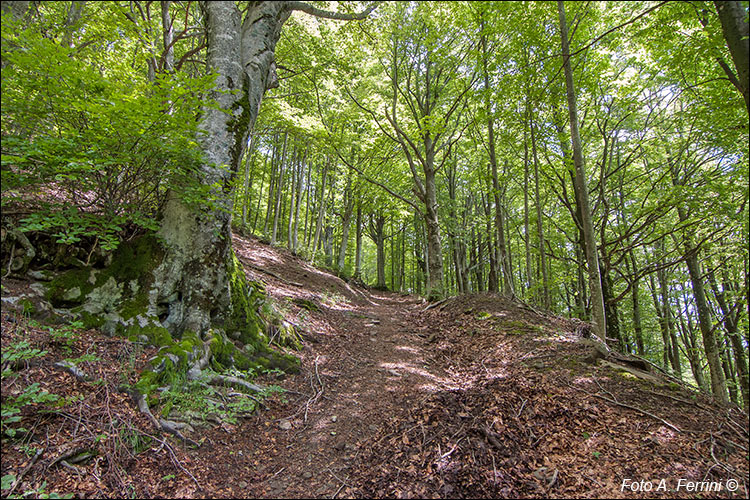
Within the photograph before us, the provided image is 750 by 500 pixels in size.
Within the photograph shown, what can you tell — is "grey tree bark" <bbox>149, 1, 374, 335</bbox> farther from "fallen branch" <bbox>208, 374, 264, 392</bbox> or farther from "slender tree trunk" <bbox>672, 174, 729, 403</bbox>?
"slender tree trunk" <bbox>672, 174, 729, 403</bbox>

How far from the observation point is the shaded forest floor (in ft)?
7.75

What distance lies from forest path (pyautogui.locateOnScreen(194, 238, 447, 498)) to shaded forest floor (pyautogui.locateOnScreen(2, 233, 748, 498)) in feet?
0.06

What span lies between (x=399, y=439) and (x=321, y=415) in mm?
1129

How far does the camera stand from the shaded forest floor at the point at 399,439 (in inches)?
93.0

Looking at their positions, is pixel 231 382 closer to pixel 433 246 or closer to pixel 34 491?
pixel 34 491

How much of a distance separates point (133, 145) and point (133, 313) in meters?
1.99

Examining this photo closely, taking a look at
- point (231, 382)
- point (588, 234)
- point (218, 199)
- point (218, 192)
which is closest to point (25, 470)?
point (231, 382)

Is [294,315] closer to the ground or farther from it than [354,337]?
farther from it

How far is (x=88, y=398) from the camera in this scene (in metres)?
2.69

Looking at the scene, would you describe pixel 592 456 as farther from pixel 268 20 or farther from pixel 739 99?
pixel 268 20

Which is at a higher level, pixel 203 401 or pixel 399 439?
pixel 203 401

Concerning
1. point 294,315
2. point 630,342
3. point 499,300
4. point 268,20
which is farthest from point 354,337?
point 630,342

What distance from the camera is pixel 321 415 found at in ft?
12.7

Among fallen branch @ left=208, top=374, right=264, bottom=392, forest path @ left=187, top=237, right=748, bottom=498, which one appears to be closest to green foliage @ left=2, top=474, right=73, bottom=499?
forest path @ left=187, top=237, right=748, bottom=498
